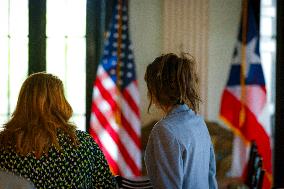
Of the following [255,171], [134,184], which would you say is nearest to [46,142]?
[134,184]

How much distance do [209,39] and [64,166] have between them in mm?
3520

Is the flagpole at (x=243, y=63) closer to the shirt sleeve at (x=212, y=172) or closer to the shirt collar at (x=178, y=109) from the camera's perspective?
the shirt sleeve at (x=212, y=172)

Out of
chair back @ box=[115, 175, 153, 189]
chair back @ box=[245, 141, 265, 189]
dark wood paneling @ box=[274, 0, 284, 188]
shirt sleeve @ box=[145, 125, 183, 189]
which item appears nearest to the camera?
shirt sleeve @ box=[145, 125, 183, 189]

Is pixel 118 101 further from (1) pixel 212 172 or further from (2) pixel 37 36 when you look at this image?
(1) pixel 212 172

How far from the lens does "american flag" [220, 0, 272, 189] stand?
204 inches

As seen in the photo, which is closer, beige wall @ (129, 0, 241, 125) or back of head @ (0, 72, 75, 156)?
back of head @ (0, 72, 75, 156)

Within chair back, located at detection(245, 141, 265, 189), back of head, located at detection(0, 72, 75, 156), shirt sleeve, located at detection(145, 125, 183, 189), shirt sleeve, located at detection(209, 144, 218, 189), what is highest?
back of head, located at detection(0, 72, 75, 156)

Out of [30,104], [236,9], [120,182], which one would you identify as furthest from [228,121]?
[30,104]

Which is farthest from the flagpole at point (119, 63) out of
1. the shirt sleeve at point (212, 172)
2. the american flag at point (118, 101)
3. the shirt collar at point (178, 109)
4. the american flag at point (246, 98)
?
the shirt collar at point (178, 109)

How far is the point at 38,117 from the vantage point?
2.00 metres

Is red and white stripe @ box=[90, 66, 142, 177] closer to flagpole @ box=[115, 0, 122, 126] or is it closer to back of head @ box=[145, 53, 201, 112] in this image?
flagpole @ box=[115, 0, 122, 126]

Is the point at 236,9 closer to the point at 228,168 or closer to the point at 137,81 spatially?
the point at 137,81

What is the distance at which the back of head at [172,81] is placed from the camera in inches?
78.5

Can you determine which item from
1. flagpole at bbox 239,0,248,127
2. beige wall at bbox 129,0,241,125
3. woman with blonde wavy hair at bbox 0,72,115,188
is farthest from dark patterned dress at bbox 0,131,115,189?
flagpole at bbox 239,0,248,127
